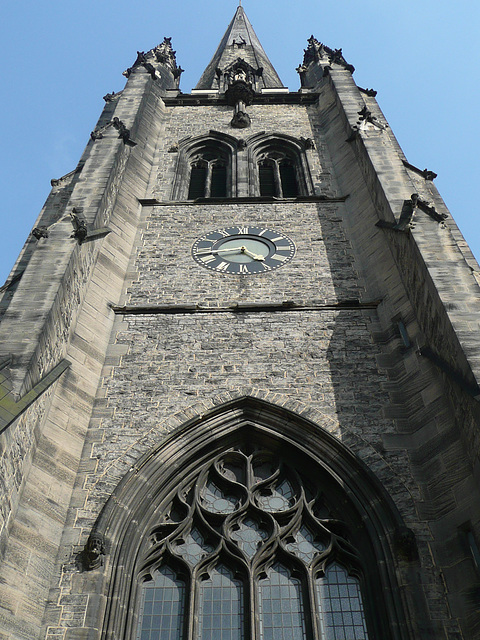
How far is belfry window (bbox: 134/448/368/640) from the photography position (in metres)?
7.17

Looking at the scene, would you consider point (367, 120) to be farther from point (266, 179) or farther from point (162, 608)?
point (162, 608)

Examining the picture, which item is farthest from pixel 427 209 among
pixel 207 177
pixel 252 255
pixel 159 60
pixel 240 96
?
pixel 159 60

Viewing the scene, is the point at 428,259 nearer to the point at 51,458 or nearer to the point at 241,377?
the point at 241,377

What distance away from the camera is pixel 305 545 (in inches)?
312

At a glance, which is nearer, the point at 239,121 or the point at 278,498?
the point at 278,498

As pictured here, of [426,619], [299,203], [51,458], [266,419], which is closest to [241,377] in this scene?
[266,419]

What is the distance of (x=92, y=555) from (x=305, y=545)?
7.26 feet

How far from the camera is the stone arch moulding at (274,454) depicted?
701 cm

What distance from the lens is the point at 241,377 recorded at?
9.76 m

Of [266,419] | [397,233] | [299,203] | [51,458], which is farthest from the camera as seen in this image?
[299,203]

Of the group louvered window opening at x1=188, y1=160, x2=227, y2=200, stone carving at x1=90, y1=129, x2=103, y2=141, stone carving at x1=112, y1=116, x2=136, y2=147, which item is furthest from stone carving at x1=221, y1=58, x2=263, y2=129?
stone carving at x1=90, y1=129, x2=103, y2=141

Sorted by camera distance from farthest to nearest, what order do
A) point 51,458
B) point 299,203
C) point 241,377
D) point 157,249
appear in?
point 299,203, point 157,249, point 241,377, point 51,458

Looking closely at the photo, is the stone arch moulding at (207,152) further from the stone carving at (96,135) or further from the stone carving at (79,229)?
the stone carving at (79,229)

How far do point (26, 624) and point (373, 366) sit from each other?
17.4 ft
